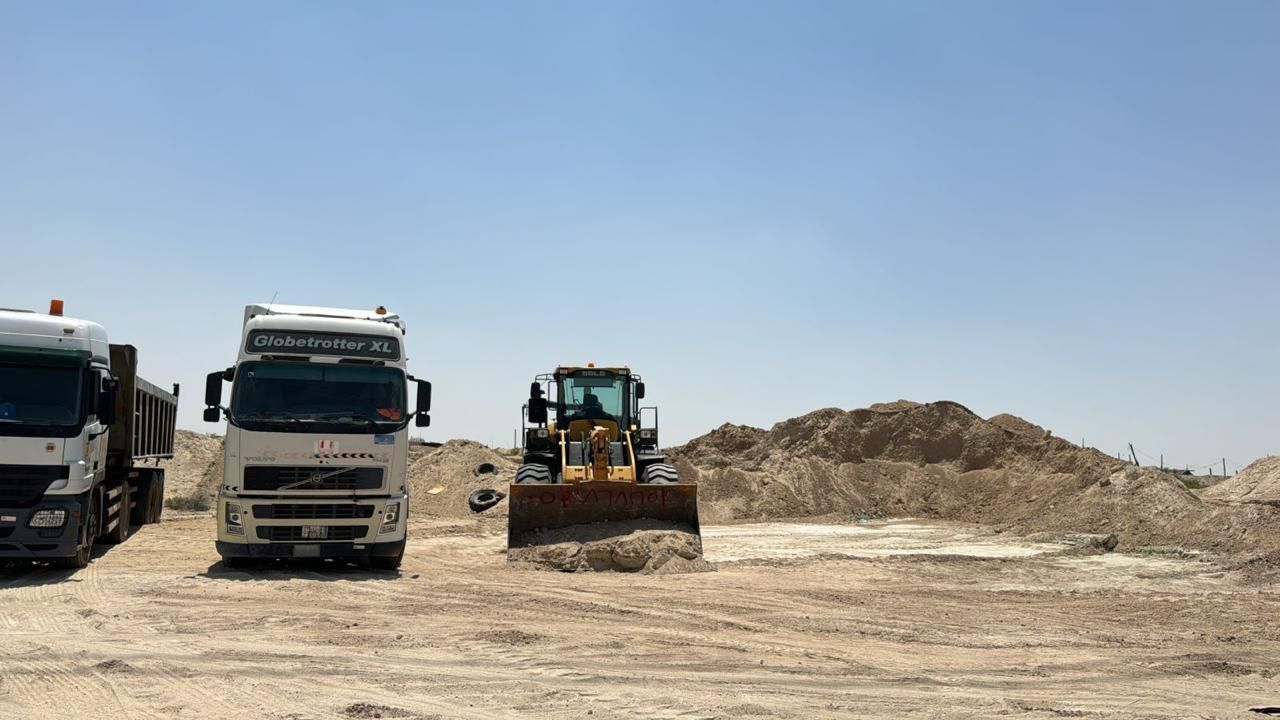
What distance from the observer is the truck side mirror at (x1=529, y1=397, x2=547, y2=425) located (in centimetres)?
1825

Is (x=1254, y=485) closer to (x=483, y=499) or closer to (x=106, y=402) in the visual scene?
(x=483, y=499)

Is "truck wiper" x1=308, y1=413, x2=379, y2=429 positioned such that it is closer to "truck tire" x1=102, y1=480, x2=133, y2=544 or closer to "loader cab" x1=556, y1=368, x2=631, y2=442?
"loader cab" x1=556, y1=368, x2=631, y2=442

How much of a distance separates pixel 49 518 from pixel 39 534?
0.74 ft

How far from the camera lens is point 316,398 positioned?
541 inches

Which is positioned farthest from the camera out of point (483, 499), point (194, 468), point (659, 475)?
point (194, 468)

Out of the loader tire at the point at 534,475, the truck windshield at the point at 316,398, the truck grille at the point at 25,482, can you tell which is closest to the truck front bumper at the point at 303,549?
the truck windshield at the point at 316,398

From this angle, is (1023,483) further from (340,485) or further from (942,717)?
(942,717)

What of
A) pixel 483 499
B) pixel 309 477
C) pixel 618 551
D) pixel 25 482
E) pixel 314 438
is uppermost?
pixel 314 438

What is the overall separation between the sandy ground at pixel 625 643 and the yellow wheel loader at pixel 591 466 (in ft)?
3.84

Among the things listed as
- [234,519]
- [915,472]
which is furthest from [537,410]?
[915,472]

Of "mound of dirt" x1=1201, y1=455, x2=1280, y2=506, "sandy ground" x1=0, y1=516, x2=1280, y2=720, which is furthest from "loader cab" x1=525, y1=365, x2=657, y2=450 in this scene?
"mound of dirt" x1=1201, y1=455, x2=1280, y2=506

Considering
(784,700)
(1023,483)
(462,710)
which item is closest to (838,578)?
(784,700)

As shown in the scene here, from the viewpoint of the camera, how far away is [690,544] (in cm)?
1555

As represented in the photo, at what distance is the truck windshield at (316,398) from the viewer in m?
13.5
